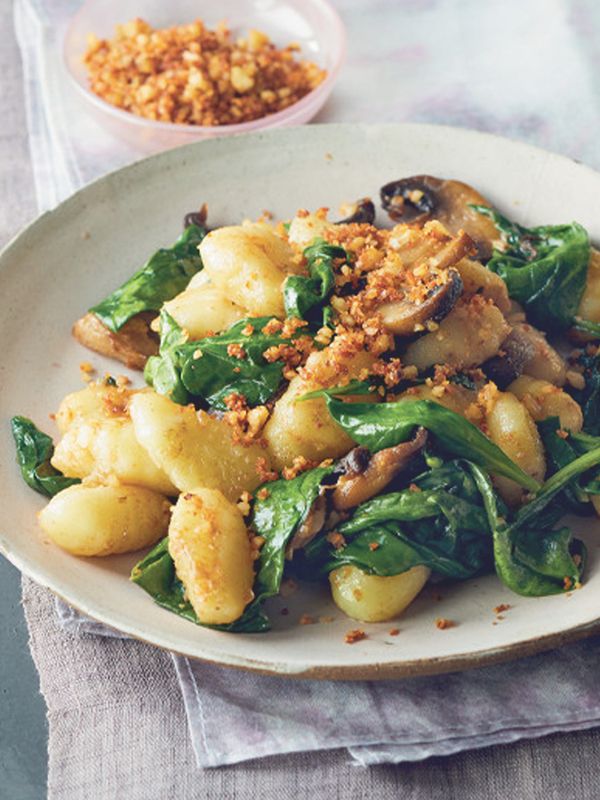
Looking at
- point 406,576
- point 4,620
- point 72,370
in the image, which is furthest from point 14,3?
point 406,576

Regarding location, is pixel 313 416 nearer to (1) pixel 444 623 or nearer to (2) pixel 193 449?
(2) pixel 193 449

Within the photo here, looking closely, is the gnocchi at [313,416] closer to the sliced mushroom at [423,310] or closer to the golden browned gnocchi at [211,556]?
the sliced mushroom at [423,310]

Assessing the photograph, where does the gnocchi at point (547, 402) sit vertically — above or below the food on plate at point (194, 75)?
below

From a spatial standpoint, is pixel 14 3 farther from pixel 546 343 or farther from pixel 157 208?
pixel 546 343

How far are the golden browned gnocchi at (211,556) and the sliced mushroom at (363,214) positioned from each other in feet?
3.97

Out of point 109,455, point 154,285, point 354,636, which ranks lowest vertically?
point 354,636

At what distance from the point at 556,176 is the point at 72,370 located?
5.10 feet

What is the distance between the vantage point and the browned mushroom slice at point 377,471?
2521mm

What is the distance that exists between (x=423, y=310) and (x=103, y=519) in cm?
86

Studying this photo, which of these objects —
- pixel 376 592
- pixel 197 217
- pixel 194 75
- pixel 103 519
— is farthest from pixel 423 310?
pixel 194 75

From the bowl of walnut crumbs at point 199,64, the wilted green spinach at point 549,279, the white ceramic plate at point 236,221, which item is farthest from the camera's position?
the bowl of walnut crumbs at point 199,64

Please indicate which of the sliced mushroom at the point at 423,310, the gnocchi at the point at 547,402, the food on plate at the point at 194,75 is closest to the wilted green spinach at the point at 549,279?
the gnocchi at the point at 547,402

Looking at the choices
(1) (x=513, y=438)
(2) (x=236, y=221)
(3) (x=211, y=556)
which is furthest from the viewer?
(2) (x=236, y=221)

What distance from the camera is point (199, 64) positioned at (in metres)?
4.27
